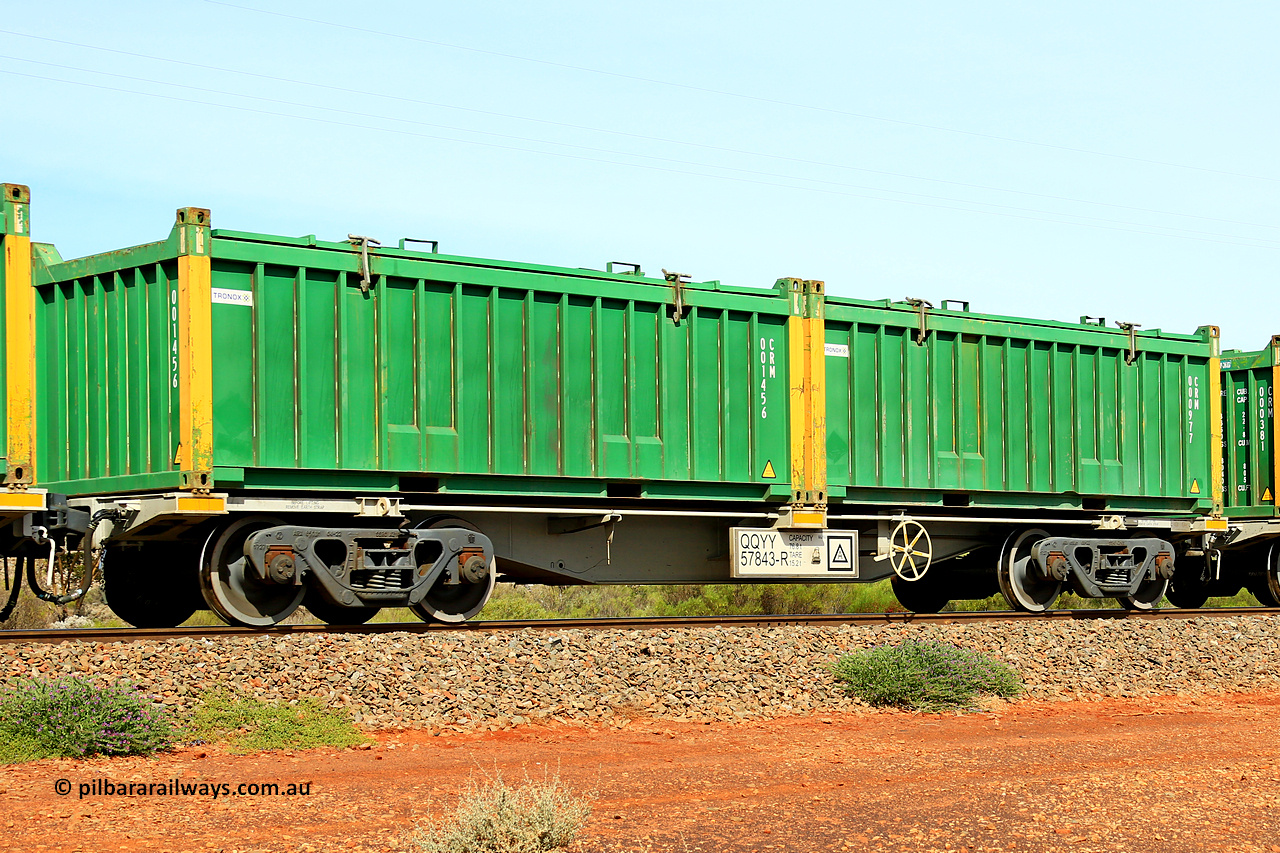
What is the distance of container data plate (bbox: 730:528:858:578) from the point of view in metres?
14.3

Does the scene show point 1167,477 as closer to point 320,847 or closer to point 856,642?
point 856,642

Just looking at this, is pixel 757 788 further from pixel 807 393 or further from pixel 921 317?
pixel 921 317

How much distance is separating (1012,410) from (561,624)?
21.1ft

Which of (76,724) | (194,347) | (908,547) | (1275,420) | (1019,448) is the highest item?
(194,347)

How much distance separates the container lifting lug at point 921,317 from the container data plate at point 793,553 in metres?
2.51

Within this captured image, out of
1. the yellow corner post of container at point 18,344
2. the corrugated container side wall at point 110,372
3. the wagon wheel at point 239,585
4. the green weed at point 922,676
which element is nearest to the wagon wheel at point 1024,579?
the green weed at point 922,676

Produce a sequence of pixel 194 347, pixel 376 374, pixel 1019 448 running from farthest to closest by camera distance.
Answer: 1. pixel 1019 448
2. pixel 376 374
3. pixel 194 347

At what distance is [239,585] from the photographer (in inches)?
457

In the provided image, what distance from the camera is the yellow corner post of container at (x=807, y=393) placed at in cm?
1477

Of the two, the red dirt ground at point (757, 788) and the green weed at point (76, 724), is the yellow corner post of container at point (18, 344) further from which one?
the red dirt ground at point (757, 788)

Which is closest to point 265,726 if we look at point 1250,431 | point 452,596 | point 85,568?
point 85,568

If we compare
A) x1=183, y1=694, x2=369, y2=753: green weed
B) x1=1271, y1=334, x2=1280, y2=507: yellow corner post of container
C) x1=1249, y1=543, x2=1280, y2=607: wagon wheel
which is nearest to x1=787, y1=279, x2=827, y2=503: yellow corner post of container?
x1=183, y1=694, x2=369, y2=753: green weed

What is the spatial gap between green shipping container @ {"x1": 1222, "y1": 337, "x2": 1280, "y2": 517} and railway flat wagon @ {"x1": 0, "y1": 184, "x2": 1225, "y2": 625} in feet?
7.59

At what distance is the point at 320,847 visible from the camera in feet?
20.5
